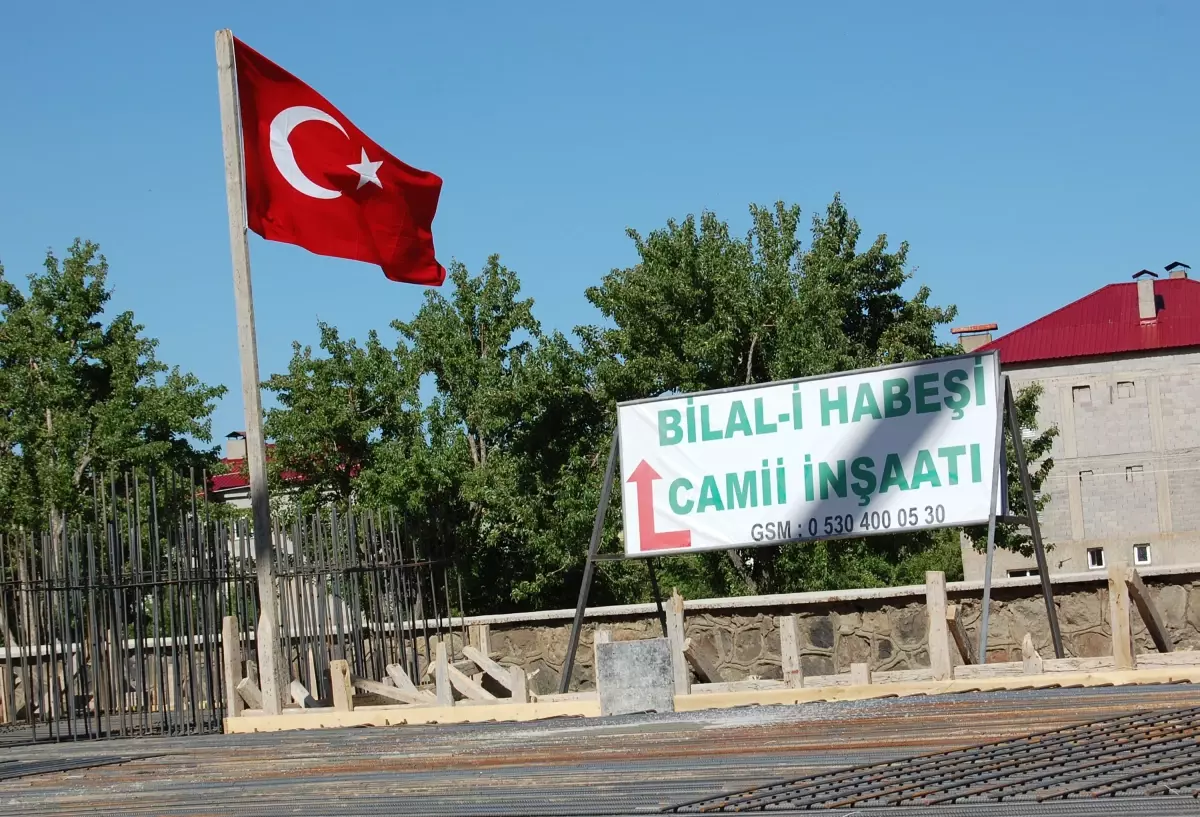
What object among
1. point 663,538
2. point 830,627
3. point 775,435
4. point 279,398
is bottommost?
point 830,627

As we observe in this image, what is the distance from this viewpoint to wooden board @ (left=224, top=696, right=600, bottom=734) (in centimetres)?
1224

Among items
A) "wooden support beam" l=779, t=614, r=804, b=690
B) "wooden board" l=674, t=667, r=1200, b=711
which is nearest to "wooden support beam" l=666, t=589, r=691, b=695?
"wooden board" l=674, t=667, r=1200, b=711

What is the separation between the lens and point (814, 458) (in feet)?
48.0

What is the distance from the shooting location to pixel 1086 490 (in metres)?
54.8

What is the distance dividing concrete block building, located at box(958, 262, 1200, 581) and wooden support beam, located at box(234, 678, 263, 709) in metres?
42.2

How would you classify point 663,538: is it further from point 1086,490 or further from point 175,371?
point 1086,490

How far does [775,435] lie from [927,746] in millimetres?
7113

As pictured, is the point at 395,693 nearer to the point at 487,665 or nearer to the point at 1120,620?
the point at 487,665

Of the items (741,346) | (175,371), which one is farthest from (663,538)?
(175,371)

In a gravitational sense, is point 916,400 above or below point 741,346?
below

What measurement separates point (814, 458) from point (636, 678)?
12.3 ft

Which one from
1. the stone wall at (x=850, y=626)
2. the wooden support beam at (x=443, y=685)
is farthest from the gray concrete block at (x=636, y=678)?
the stone wall at (x=850, y=626)

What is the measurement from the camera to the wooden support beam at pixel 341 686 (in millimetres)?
12703

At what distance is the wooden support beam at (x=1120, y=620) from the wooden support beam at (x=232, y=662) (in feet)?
23.5
